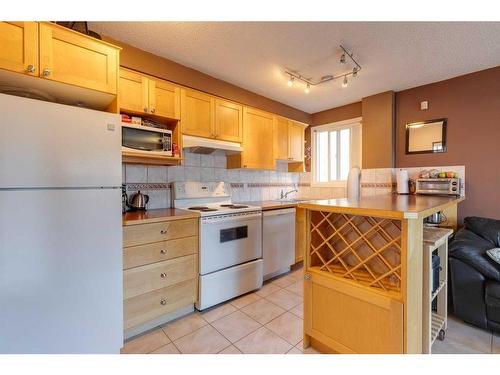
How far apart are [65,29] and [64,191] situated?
39.2 inches

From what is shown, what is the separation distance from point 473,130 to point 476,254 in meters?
1.50

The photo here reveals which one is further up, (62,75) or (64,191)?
(62,75)

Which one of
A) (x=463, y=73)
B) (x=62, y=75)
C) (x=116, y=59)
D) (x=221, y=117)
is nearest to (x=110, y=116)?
(x=62, y=75)

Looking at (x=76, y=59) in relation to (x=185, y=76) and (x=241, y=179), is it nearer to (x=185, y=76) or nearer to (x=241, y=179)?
(x=185, y=76)

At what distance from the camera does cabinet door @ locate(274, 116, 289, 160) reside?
3117 mm

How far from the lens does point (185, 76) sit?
89.4 inches

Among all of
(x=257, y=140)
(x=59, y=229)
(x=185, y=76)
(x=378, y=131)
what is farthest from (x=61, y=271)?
(x=378, y=131)

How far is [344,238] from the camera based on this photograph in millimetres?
1416

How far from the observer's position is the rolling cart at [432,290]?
124 cm

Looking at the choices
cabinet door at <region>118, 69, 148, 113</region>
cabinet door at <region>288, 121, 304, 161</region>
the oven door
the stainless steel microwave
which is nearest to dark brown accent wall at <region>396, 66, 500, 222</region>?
cabinet door at <region>288, 121, 304, 161</region>

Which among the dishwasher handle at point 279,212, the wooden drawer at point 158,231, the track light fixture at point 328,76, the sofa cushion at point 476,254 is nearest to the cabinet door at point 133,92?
the wooden drawer at point 158,231

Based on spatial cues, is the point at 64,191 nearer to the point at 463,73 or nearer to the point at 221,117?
the point at 221,117

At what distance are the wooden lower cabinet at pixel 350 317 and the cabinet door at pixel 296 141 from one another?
219 cm

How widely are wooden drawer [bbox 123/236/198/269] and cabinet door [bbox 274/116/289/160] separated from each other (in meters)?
1.75
